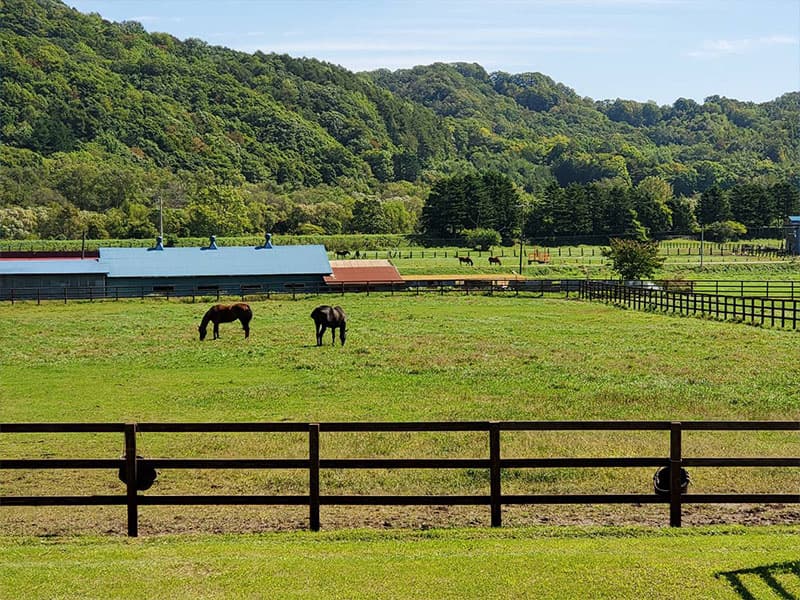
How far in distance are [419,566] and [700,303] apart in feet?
107

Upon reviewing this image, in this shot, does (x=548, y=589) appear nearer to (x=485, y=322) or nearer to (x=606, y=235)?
(x=485, y=322)

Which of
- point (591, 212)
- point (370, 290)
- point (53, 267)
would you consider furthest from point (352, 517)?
point (591, 212)

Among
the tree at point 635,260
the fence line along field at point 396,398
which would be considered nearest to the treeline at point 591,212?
the tree at point 635,260

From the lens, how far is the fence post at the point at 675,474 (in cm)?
820

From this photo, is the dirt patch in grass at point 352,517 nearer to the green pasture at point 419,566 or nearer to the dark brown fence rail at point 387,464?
the dark brown fence rail at point 387,464

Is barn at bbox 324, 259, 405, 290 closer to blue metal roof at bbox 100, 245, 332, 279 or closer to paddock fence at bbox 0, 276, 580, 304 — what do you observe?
paddock fence at bbox 0, 276, 580, 304

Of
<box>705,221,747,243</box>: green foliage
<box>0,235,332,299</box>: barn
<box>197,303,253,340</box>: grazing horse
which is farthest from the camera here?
<box>705,221,747,243</box>: green foliage

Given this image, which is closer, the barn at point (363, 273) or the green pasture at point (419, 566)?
the green pasture at point (419, 566)

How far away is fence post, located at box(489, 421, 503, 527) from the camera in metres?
8.17

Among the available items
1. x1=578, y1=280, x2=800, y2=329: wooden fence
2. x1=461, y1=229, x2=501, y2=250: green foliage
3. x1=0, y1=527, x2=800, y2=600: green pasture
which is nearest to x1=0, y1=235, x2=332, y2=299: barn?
x1=578, y1=280, x2=800, y2=329: wooden fence

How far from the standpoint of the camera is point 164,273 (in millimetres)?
56406

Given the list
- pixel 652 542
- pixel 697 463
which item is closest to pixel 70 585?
pixel 652 542

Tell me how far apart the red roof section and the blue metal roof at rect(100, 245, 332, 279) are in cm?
193

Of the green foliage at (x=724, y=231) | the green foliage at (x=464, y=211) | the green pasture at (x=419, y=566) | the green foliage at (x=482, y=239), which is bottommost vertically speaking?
the green pasture at (x=419, y=566)
